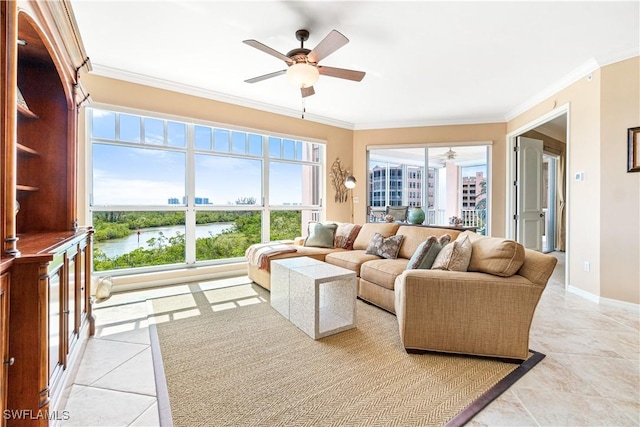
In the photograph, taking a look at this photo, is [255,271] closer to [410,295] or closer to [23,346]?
[410,295]

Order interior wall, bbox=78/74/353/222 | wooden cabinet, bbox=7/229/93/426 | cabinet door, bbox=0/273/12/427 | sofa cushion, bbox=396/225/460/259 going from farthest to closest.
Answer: interior wall, bbox=78/74/353/222 < sofa cushion, bbox=396/225/460/259 < wooden cabinet, bbox=7/229/93/426 < cabinet door, bbox=0/273/12/427

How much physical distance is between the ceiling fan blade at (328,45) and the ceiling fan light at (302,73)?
0.10m

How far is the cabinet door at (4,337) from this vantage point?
1086 mm

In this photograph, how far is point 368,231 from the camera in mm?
4234

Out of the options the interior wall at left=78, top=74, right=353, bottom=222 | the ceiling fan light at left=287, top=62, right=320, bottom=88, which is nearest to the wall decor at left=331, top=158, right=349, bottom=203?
the interior wall at left=78, top=74, right=353, bottom=222

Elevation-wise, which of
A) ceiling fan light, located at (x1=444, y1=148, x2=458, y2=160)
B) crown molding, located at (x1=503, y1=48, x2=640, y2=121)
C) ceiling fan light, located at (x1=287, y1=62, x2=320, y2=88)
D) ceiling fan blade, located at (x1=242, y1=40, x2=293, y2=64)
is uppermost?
crown molding, located at (x1=503, y1=48, x2=640, y2=121)

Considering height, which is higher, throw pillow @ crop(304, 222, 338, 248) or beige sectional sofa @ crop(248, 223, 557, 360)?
throw pillow @ crop(304, 222, 338, 248)

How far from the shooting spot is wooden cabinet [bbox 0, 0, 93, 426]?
1.14 m

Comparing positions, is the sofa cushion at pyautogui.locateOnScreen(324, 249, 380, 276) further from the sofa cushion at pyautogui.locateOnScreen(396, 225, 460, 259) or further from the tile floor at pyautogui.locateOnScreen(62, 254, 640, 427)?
the tile floor at pyautogui.locateOnScreen(62, 254, 640, 427)

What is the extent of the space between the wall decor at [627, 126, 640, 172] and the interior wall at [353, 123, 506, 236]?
7.53ft

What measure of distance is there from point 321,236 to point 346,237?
0.38 meters

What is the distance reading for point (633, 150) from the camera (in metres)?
3.08

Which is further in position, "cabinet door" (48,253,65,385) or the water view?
the water view

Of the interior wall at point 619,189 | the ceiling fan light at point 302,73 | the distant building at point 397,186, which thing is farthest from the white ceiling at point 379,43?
the distant building at point 397,186
